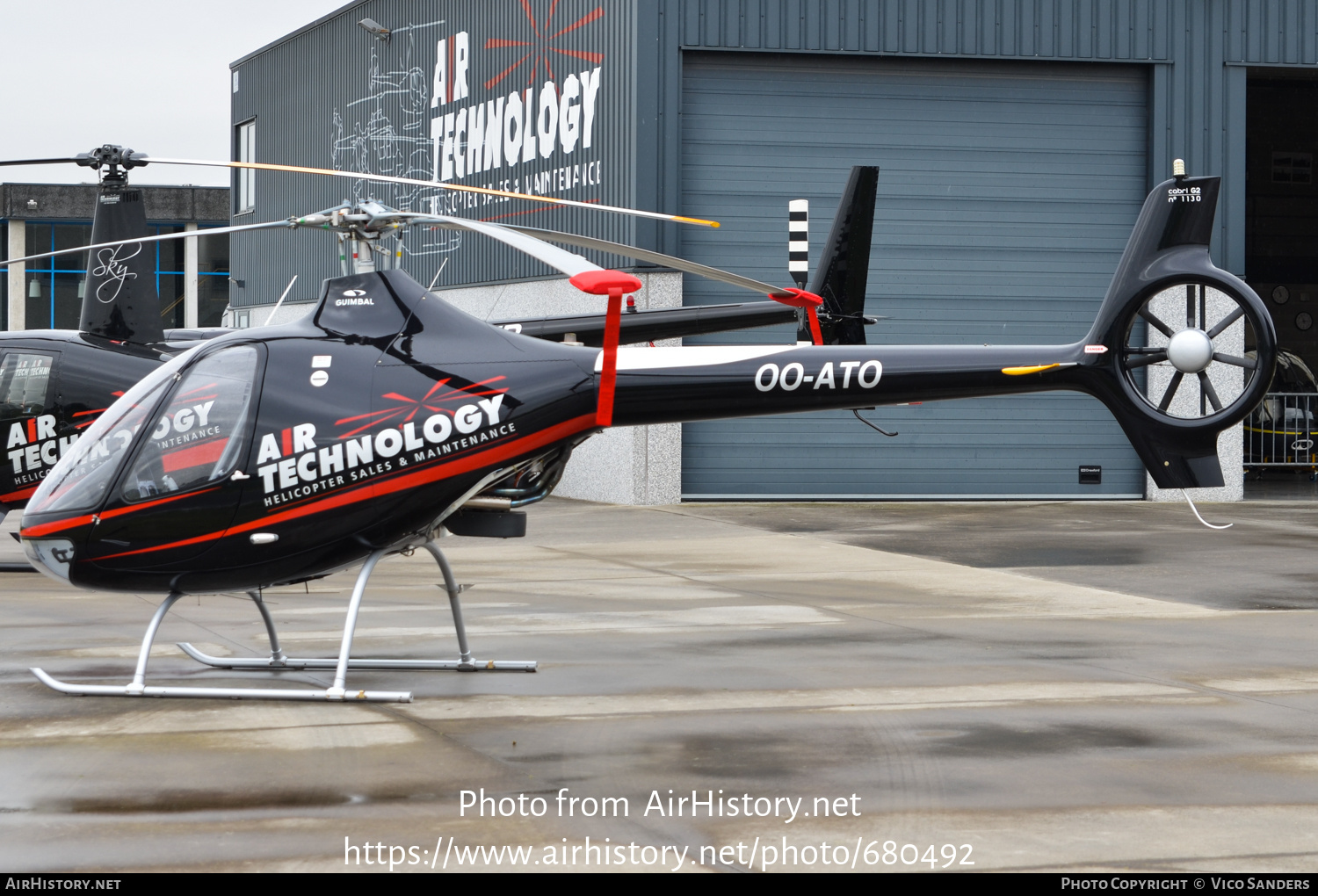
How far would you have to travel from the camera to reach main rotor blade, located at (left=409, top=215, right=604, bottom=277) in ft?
22.7

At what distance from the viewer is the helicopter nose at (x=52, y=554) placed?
27.1ft

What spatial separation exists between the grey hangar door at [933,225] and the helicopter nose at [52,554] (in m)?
14.5

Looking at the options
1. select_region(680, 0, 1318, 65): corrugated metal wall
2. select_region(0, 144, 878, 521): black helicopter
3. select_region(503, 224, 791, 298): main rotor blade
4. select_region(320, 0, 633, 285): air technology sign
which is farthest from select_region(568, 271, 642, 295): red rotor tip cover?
select_region(680, 0, 1318, 65): corrugated metal wall

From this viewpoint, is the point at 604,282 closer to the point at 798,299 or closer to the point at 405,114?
the point at 798,299

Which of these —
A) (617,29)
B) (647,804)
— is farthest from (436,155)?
(647,804)

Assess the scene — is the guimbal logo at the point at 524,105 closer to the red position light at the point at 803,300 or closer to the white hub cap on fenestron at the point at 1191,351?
the red position light at the point at 803,300

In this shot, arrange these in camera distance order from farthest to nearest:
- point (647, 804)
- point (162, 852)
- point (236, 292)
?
point (236, 292) < point (647, 804) < point (162, 852)

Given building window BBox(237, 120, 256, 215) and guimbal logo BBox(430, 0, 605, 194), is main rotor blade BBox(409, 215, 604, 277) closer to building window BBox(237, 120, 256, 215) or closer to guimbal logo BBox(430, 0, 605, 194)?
guimbal logo BBox(430, 0, 605, 194)

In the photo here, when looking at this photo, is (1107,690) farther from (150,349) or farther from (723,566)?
(150,349)

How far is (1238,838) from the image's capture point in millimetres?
5391

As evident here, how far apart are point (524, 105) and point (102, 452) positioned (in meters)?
17.6

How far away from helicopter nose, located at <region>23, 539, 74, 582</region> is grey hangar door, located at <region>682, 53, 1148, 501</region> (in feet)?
47.6

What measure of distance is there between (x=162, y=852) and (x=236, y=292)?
3577 cm

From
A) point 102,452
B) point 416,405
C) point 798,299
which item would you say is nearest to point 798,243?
point 798,299
